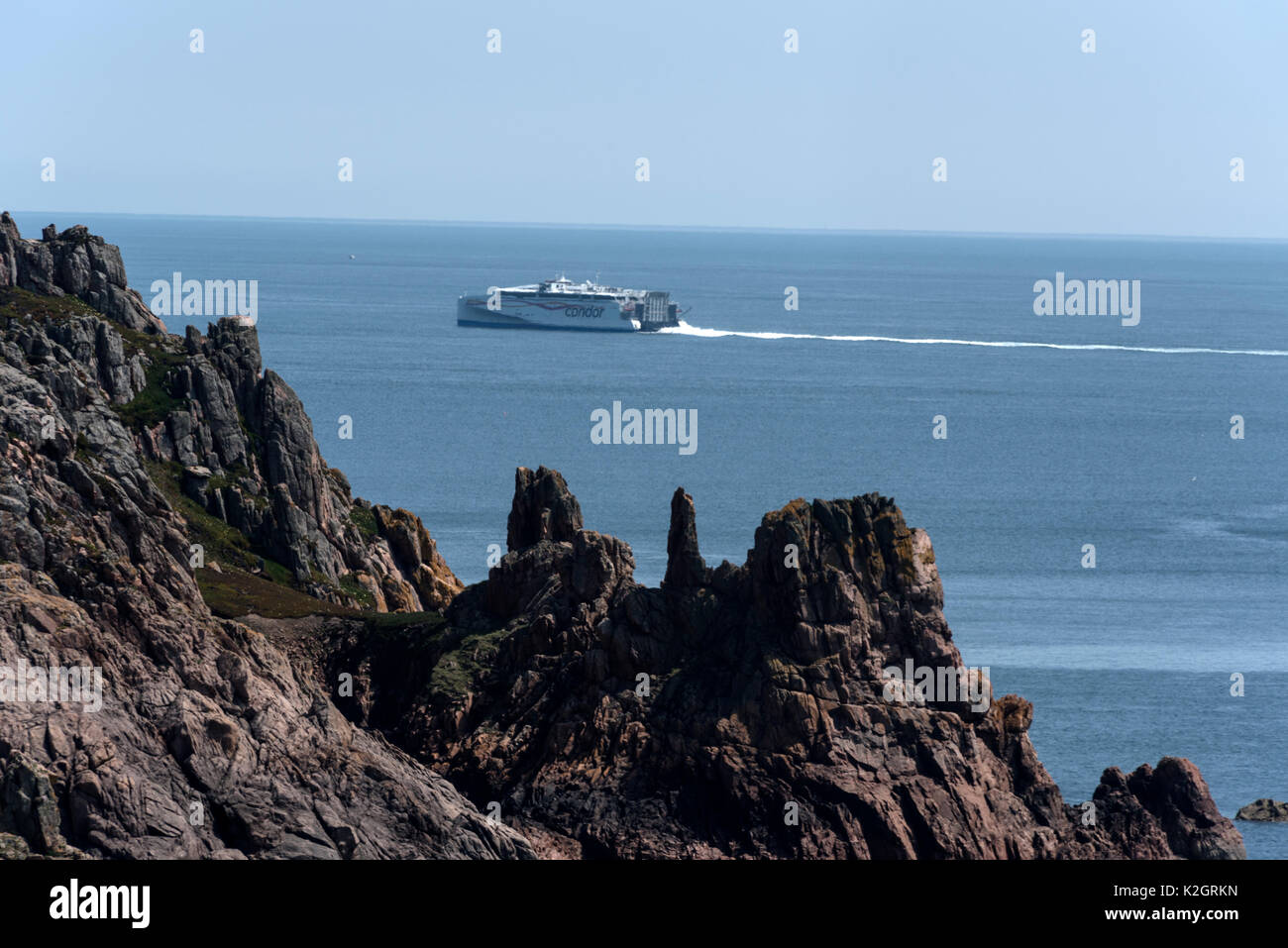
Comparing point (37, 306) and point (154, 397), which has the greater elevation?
point (37, 306)

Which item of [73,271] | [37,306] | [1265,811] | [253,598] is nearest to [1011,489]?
[1265,811]

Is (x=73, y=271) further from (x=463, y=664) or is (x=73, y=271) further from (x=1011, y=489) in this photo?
(x=1011, y=489)

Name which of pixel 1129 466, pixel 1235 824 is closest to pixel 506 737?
pixel 1235 824

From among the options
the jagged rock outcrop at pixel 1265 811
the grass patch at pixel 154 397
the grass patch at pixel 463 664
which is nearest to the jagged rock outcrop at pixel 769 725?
the grass patch at pixel 463 664

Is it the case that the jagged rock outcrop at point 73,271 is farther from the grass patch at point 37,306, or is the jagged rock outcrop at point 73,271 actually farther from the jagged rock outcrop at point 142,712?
the jagged rock outcrop at point 142,712

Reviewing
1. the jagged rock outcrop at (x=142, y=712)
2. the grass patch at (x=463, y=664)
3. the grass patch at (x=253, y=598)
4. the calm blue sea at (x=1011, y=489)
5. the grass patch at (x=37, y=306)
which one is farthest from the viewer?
the calm blue sea at (x=1011, y=489)

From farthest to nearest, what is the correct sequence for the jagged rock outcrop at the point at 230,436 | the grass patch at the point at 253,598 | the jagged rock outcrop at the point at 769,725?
1. the jagged rock outcrop at the point at 230,436
2. the grass patch at the point at 253,598
3. the jagged rock outcrop at the point at 769,725
